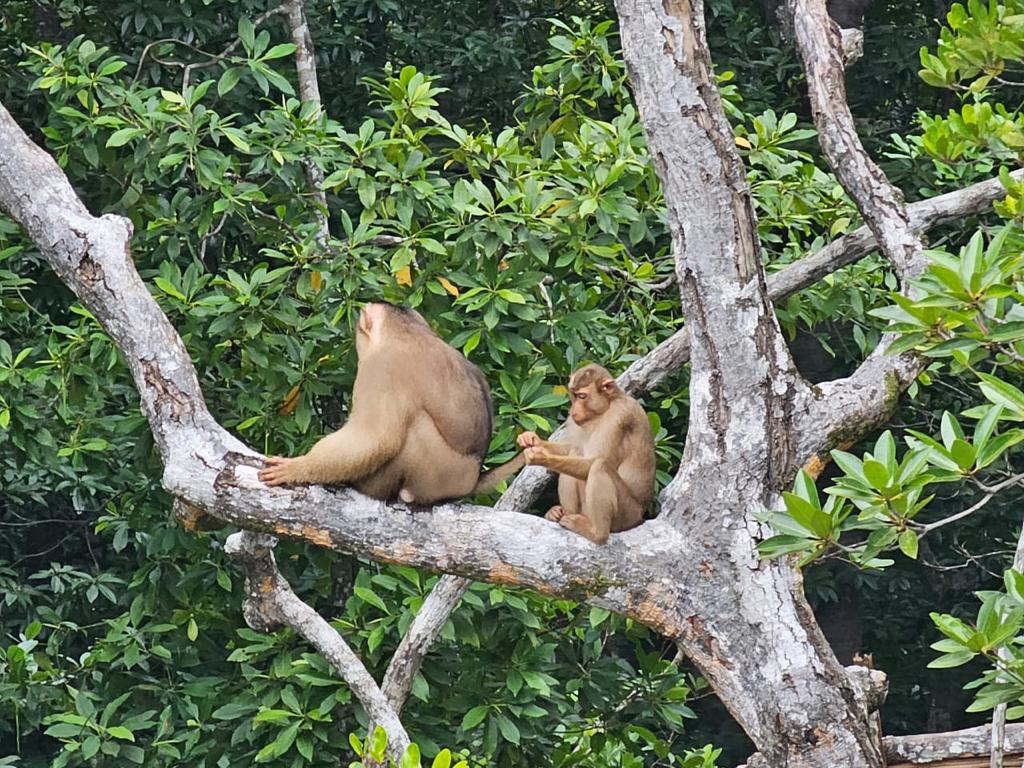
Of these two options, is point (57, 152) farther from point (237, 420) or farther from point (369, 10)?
point (369, 10)

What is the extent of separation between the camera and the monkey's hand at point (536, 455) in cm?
498

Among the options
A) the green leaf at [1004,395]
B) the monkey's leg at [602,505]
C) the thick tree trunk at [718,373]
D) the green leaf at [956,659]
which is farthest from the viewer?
the monkey's leg at [602,505]

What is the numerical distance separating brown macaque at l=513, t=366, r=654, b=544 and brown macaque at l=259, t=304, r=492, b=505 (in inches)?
12.3

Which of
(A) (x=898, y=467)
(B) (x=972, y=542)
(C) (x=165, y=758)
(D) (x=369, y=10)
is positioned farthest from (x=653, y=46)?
(B) (x=972, y=542)

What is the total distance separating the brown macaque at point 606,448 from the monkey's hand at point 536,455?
0.15 meters

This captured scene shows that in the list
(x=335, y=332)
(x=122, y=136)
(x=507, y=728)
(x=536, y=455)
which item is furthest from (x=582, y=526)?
(x=122, y=136)

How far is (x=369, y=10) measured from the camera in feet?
33.5

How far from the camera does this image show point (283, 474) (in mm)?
4555

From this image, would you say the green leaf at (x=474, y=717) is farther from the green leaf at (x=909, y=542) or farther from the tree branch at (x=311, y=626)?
the green leaf at (x=909, y=542)

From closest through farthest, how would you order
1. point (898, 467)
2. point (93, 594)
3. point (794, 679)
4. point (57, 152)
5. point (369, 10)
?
point (898, 467)
point (794, 679)
point (57, 152)
point (93, 594)
point (369, 10)

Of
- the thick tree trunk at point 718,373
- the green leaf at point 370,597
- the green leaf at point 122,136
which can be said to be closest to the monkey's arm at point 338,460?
the thick tree trunk at point 718,373

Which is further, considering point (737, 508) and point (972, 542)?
point (972, 542)

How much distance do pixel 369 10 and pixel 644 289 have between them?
432 centimetres

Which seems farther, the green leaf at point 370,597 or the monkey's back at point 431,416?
the green leaf at point 370,597
